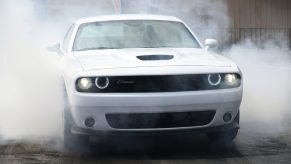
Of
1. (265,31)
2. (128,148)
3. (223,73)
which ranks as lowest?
(265,31)

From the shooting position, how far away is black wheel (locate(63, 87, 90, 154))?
5105mm

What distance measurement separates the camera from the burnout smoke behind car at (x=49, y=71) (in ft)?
20.9

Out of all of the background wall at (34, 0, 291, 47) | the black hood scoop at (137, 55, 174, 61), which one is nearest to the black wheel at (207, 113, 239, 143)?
the black hood scoop at (137, 55, 174, 61)

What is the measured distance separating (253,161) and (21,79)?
11.8ft

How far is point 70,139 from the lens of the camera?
16.9ft

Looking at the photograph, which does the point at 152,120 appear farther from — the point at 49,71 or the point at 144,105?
the point at 49,71

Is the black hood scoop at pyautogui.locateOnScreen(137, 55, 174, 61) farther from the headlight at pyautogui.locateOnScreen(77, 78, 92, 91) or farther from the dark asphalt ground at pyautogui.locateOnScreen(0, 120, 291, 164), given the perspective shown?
the dark asphalt ground at pyautogui.locateOnScreen(0, 120, 291, 164)

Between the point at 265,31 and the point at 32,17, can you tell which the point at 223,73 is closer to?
the point at 32,17

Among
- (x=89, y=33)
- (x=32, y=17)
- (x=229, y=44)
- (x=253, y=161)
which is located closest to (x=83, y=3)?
(x=32, y=17)

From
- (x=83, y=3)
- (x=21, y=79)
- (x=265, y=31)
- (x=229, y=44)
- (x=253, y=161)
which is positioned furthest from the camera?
(x=265, y=31)

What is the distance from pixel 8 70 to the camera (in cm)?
781

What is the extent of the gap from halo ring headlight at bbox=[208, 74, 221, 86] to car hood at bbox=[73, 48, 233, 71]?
0.39ft

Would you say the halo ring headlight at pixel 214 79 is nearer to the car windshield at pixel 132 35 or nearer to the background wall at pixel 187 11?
the car windshield at pixel 132 35

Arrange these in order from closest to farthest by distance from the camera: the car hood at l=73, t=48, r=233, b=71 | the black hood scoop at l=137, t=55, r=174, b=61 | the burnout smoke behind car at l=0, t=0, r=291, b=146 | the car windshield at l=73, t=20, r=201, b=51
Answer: the car hood at l=73, t=48, r=233, b=71, the black hood scoop at l=137, t=55, r=174, b=61, the car windshield at l=73, t=20, r=201, b=51, the burnout smoke behind car at l=0, t=0, r=291, b=146
